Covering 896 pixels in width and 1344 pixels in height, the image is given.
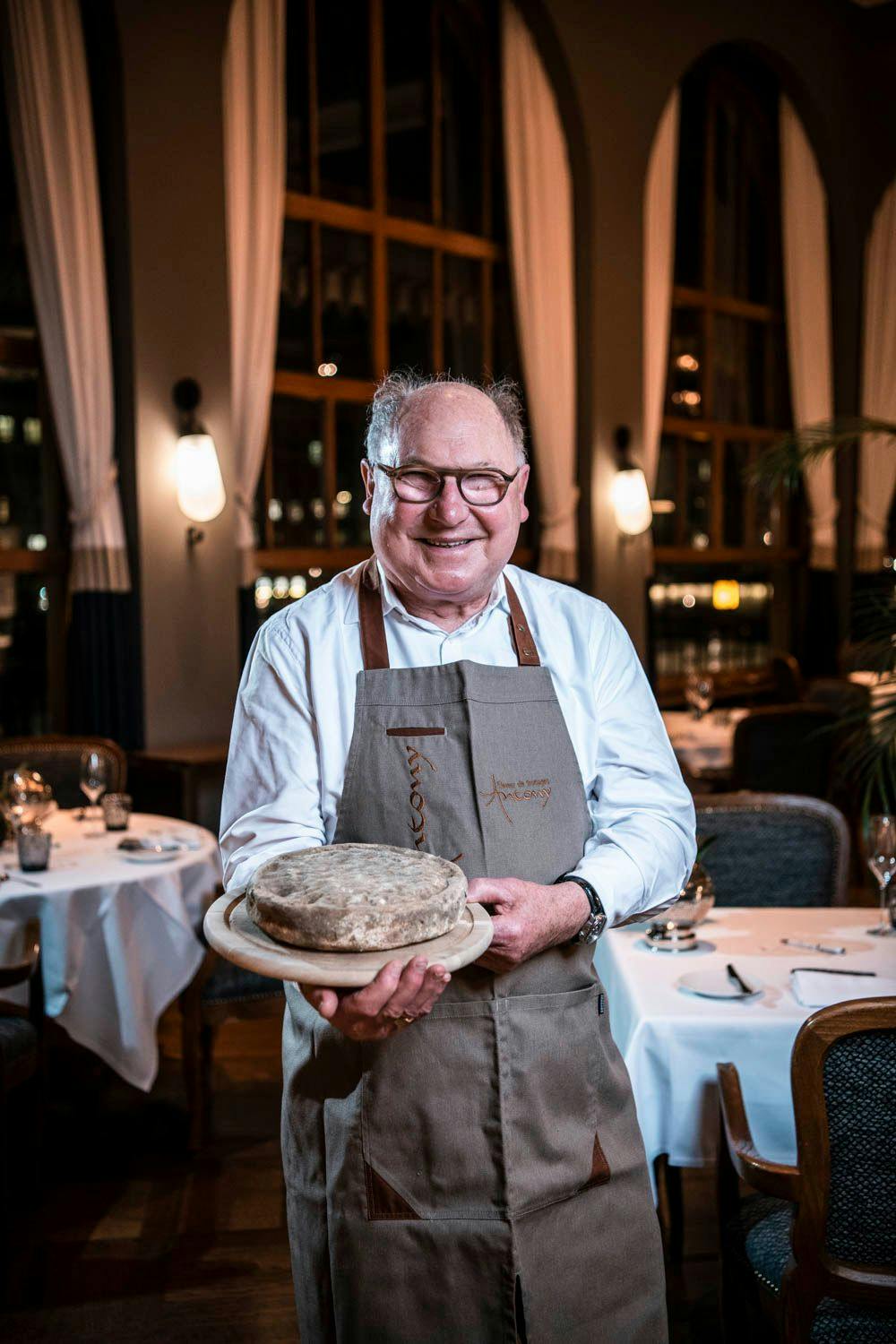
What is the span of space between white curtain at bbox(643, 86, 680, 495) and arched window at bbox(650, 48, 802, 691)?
481mm

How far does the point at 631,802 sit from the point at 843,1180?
60 cm

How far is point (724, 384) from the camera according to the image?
28.5 feet

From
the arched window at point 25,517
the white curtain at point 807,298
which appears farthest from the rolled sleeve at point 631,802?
the white curtain at point 807,298

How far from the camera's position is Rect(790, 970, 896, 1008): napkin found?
87.1 inches

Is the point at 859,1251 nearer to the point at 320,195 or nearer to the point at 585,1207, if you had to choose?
the point at 585,1207

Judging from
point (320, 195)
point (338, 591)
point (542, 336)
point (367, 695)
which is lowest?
point (367, 695)

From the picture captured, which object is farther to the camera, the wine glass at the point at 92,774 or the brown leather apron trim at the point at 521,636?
the wine glass at the point at 92,774

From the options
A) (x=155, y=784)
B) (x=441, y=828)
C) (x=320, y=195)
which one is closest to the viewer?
(x=441, y=828)

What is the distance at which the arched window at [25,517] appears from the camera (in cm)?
519

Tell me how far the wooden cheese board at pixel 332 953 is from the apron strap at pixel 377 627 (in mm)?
388

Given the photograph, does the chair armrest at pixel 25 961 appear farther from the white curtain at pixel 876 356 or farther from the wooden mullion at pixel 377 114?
the white curtain at pixel 876 356

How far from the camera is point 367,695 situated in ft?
5.11

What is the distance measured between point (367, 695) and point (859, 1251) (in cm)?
103

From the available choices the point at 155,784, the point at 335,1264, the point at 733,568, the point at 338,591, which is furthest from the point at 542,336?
the point at 335,1264
